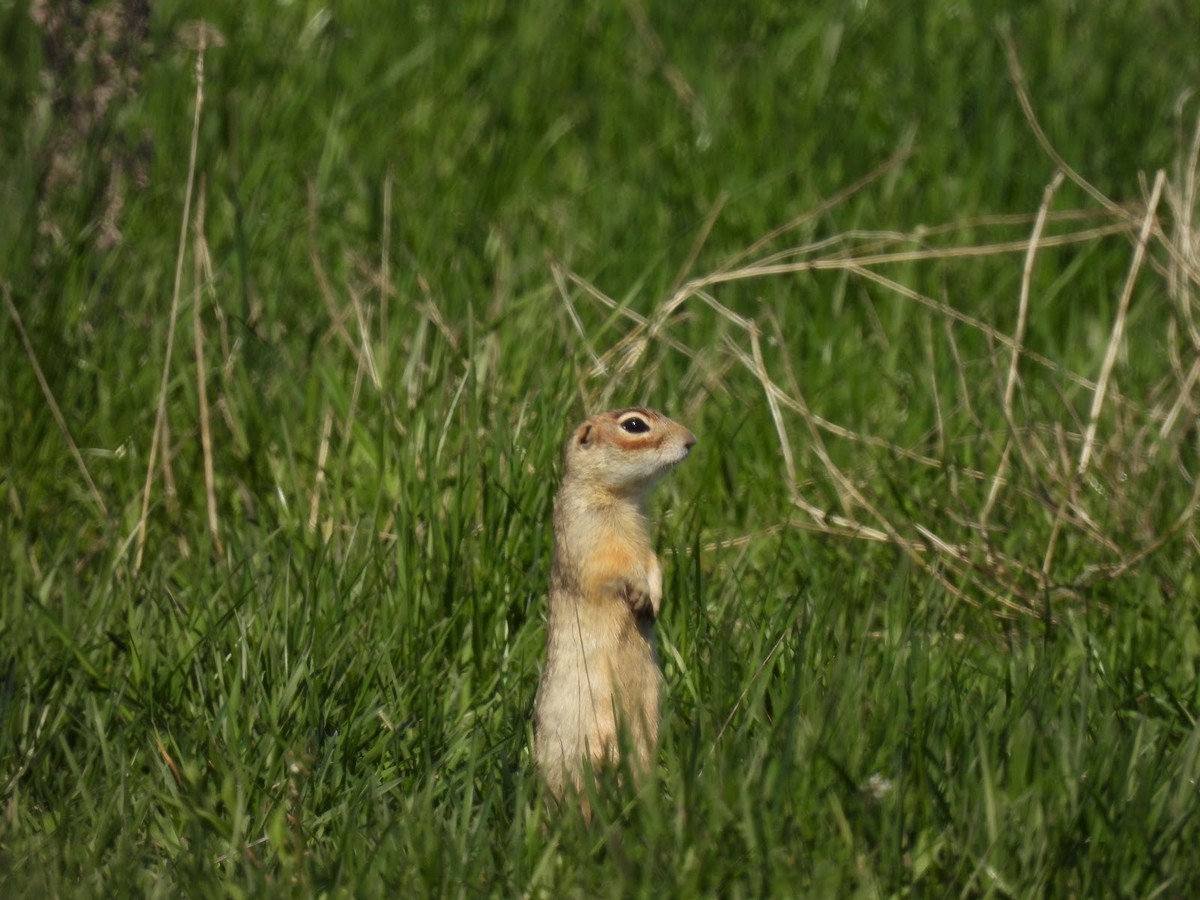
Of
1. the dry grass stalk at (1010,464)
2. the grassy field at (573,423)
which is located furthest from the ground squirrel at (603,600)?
the dry grass stalk at (1010,464)

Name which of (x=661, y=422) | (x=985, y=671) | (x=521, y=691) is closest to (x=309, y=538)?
(x=521, y=691)

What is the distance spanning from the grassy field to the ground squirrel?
120 millimetres

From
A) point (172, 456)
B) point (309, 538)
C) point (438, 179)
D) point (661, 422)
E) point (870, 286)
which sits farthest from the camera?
point (438, 179)

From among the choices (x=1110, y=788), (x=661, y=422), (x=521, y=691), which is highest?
(x=661, y=422)

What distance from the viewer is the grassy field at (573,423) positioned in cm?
324

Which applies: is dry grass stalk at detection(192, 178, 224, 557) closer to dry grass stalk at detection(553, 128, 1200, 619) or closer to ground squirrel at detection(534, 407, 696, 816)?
dry grass stalk at detection(553, 128, 1200, 619)

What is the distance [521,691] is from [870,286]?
2728 millimetres

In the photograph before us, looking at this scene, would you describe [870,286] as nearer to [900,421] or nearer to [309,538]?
[900,421]

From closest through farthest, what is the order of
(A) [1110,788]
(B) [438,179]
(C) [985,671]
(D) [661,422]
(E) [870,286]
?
(A) [1110,788] < (D) [661,422] < (C) [985,671] < (E) [870,286] < (B) [438,179]

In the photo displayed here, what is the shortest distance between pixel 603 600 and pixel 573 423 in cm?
126

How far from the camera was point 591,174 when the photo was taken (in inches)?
272

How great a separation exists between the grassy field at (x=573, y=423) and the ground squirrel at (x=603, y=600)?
0.12 meters

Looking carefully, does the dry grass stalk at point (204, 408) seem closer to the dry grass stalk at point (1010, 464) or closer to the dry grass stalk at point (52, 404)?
the dry grass stalk at point (52, 404)

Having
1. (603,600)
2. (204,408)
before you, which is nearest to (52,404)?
(204,408)
